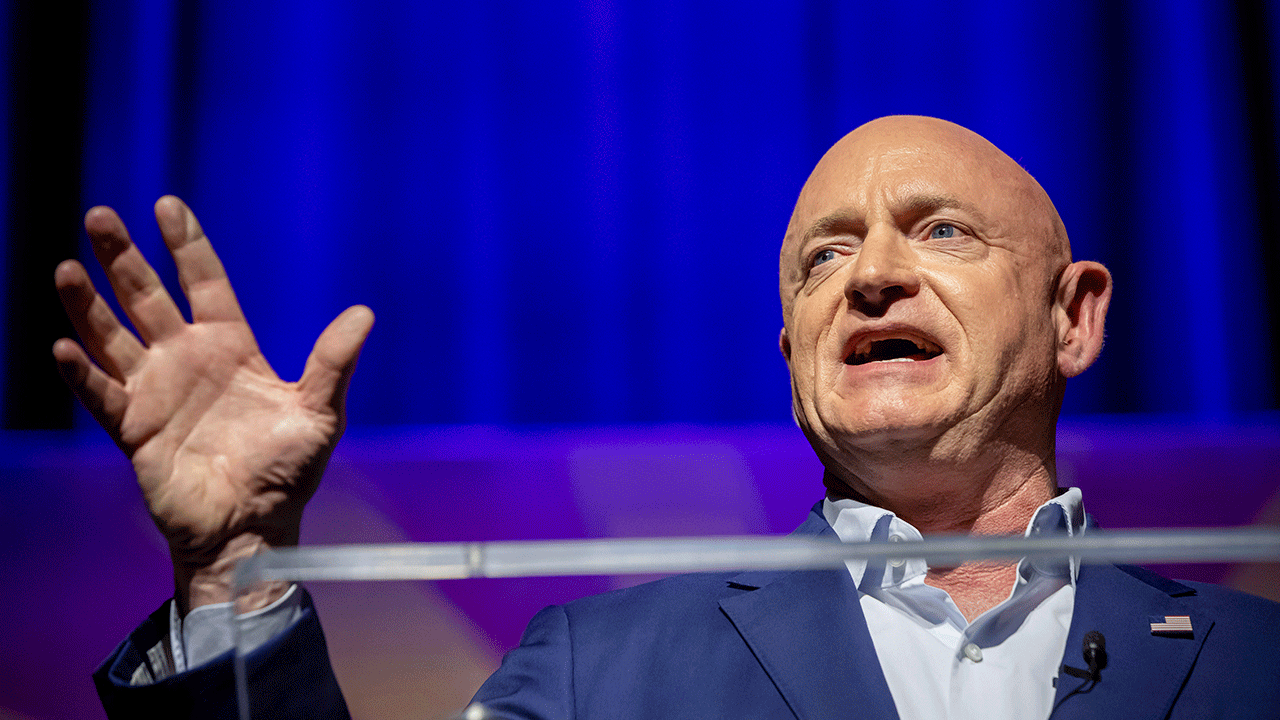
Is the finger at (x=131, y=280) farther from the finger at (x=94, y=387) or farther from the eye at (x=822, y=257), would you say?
the eye at (x=822, y=257)

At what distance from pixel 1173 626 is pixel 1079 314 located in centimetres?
53

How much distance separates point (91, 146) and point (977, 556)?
232 cm

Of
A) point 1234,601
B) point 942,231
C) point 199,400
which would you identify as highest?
point 942,231

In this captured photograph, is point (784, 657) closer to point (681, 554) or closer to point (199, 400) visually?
point (681, 554)

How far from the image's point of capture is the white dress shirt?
48.1 inches

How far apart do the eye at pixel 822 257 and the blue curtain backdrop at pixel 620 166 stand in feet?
2.34

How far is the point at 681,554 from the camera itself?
0.72m

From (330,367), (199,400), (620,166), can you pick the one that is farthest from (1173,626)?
(620,166)

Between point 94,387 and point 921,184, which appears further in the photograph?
point 921,184

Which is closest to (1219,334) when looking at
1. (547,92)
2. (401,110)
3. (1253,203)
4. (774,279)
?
(1253,203)

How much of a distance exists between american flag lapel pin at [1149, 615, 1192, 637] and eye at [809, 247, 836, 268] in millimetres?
664

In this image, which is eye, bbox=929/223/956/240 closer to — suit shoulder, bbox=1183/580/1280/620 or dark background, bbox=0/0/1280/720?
suit shoulder, bbox=1183/580/1280/620

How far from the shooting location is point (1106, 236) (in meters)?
2.37

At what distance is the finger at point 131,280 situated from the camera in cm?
124
